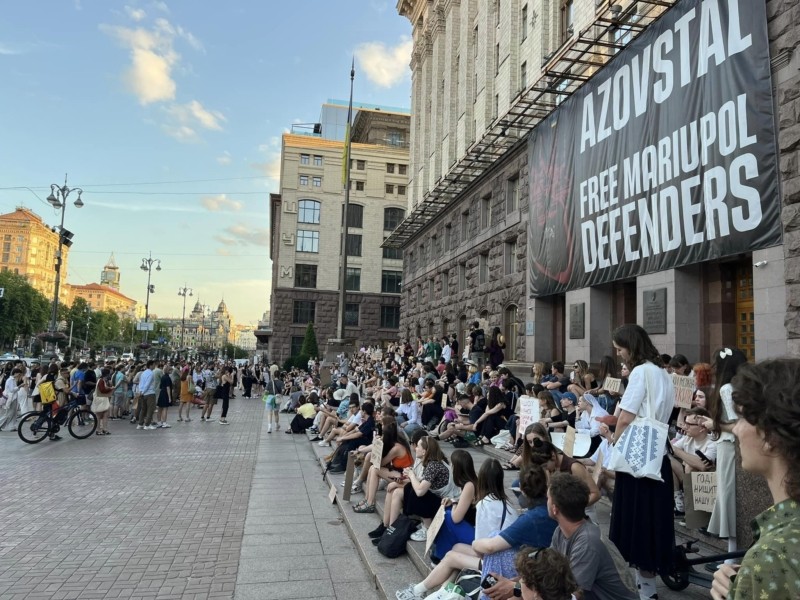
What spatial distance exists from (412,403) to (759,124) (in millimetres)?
9774

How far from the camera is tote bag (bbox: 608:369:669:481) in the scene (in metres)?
4.00

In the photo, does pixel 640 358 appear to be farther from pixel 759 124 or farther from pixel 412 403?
pixel 412 403

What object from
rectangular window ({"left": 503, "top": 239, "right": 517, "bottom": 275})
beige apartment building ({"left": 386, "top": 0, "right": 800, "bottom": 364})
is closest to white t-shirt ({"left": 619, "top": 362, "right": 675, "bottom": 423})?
beige apartment building ({"left": 386, "top": 0, "right": 800, "bottom": 364})

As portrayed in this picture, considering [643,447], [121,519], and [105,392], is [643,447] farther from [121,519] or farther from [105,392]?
[105,392]

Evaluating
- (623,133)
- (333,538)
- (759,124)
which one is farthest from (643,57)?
(333,538)

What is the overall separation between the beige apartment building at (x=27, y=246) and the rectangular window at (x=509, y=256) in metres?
100

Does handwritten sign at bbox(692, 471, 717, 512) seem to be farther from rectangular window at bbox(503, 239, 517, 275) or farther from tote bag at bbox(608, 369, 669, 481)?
rectangular window at bbox(503, 239, 517, 275)

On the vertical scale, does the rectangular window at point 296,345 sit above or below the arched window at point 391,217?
below

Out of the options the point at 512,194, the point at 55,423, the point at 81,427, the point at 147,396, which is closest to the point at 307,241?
the point at 512,194

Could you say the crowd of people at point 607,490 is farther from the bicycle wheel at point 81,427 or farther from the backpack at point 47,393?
the backpack at point 47,393

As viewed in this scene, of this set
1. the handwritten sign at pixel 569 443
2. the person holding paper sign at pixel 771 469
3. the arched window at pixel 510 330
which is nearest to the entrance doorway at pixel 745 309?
the handwritten sign at pixel 569 443

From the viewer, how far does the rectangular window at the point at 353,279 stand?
54844 mm

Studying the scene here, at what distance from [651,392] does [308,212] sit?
52903mm

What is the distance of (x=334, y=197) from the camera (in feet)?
182
